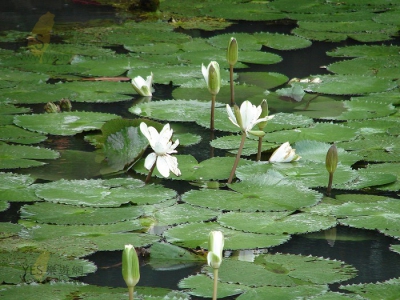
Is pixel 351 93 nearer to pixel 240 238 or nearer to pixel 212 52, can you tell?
pixel 212 52

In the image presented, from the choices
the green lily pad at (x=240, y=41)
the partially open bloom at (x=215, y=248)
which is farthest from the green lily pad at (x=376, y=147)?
the green lily pad at (x=240, y=41)

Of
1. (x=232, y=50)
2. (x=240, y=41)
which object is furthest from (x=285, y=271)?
(x=240, y=41)

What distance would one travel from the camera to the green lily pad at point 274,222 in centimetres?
201

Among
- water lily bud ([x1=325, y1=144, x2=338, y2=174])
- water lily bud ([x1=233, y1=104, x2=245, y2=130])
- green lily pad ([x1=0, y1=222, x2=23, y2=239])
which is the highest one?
water lily bud ([x1=233, y1=104, x2=245, y2=130])

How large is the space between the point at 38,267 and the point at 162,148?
613 millimetres

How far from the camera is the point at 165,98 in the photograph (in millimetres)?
3355

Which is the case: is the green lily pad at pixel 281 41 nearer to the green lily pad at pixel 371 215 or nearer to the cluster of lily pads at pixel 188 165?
the cluster of lily pads at pixel 188 165

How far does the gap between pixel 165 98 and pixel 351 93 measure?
2.61ft

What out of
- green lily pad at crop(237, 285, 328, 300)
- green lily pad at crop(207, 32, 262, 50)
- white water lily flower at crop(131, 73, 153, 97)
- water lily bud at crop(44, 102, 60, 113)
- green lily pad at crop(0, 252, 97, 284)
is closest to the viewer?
green lily pad at crop(237, 285, 328, 300)

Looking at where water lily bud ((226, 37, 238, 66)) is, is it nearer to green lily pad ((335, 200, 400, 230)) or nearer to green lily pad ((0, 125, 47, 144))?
green lily pad ((0, 125, 47, 144))

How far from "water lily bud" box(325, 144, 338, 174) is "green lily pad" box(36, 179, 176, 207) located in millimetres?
451

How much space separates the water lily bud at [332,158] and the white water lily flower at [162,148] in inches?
16.9

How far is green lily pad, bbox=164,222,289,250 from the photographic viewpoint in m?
1.91

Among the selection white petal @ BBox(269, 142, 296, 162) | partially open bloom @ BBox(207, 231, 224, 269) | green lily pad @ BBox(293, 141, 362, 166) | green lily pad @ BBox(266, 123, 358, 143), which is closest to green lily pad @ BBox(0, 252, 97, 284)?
partially open bloom @ BBox(207, 231, 224, 269)
